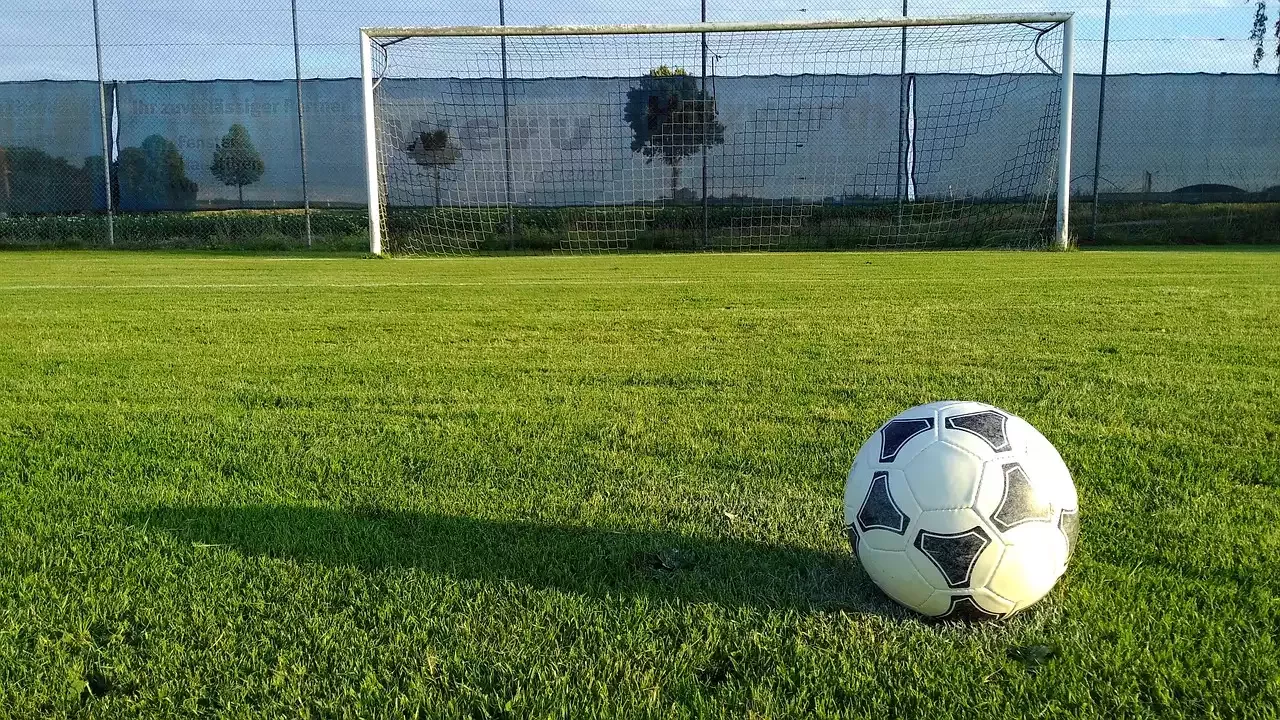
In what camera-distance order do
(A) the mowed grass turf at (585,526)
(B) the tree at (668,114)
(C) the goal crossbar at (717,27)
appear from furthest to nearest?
(B) the tree at (668,114), (C) the goal crossbar at (717,27), (A) the mowed grass turf at (585,526)

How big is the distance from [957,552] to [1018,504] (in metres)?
0.18

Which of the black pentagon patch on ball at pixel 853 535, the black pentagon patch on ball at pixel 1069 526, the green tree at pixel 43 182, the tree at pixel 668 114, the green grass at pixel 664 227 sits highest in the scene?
the tree at pixel 668 114

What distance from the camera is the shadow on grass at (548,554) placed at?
6.57ft


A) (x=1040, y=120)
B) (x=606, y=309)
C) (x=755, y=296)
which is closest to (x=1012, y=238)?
(x=1040, y=120)

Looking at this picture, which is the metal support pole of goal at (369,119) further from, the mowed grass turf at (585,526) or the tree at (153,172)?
the mowed grass turf at (585,526)

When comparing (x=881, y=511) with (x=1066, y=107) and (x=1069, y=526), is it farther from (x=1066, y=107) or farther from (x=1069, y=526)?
(x=1066, y=107)

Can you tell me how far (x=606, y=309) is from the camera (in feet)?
23.6

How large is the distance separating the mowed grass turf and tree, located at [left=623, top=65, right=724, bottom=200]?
10.5m

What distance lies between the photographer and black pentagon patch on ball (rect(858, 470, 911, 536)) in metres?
1.87

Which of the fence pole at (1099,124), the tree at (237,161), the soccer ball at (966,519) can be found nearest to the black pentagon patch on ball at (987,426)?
the soccer ball at (966,519)

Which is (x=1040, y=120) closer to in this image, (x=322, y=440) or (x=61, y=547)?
(x=322, y=440)

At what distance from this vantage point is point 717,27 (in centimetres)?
1326

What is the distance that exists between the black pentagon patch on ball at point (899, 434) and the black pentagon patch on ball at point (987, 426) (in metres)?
0.05

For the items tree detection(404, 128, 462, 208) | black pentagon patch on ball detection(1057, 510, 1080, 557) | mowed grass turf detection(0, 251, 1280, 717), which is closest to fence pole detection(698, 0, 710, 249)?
tree detection(404, 128, 462, 208)
